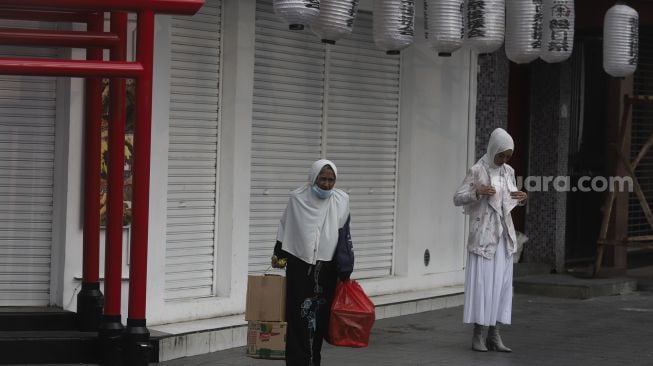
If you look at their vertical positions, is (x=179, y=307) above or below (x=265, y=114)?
below

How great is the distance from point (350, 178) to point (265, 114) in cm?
154

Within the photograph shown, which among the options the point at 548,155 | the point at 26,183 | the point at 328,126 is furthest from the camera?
the point at 548,155

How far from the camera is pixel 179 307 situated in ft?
34.0

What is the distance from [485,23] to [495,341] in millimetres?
2802

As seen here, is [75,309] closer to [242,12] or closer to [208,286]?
[208,286]

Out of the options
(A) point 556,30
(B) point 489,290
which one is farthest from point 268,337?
(A) point 556,30

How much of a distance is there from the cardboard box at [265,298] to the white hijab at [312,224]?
0.84ft

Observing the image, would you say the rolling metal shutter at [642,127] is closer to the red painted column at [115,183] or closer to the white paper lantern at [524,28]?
the white paper lantern at [524,28]

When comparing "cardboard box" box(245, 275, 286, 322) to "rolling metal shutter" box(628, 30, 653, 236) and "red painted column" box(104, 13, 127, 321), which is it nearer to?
"red painted column" box(104, 13, 127, 321)

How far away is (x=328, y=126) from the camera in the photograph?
1230 cm

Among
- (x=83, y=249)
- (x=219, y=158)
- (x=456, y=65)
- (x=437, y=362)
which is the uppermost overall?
(x=456, y=65)

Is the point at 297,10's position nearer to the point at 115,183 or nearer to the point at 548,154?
the point at 115,183

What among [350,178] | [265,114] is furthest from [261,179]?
[350,178]

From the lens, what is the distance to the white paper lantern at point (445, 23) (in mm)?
10930
